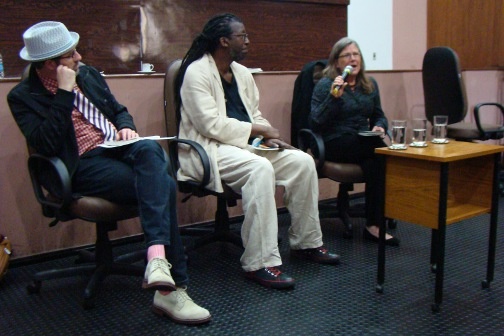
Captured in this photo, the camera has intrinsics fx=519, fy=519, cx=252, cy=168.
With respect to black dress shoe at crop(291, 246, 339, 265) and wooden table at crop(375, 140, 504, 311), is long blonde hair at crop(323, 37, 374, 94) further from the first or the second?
black dress shoe at crop(291, 246, 339, 265)

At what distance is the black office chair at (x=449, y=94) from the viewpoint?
3.23 metres

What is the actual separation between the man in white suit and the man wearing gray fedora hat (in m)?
0.32

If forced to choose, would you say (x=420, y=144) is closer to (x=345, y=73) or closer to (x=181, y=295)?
(x=345, y=73)

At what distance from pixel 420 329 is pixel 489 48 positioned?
3.85m

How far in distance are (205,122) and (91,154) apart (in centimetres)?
51

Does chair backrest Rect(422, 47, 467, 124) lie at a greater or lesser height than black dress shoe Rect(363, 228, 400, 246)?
greater

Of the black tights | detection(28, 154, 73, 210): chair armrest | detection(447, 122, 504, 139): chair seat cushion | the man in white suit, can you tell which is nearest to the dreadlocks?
the man in white suit

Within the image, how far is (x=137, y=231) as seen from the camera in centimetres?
276

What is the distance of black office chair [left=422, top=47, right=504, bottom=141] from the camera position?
3234 millimetres

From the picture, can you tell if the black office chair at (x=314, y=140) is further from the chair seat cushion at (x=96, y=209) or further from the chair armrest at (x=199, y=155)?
the chair seat cushion at (x=96, y=209)

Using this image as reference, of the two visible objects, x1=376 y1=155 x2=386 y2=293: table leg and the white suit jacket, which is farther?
the white suit jacket

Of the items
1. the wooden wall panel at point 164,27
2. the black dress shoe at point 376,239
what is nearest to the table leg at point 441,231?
the black dress shoe at point 376,239

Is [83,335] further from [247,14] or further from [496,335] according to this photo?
[247,14]

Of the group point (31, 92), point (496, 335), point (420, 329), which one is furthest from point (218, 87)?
point (496, 335)
